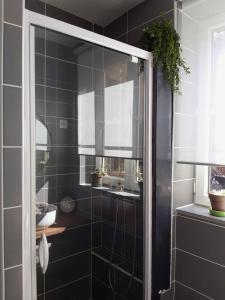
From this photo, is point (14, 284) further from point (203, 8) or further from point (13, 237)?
point (203, 8)

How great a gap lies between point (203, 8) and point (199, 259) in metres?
1.54

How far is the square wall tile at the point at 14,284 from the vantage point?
0.89 meters

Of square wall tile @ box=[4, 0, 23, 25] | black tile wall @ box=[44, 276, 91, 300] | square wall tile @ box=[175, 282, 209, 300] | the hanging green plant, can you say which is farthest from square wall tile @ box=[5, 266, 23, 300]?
the hanging green plant

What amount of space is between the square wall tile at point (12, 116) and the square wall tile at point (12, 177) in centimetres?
4

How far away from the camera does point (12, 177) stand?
89cm

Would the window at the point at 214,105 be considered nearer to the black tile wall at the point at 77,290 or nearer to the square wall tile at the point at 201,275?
the square wall tile at the point at 201,275

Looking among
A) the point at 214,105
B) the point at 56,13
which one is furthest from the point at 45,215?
the point at 56,13

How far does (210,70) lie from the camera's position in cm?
141

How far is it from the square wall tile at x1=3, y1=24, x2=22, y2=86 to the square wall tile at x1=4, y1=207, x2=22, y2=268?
50cm

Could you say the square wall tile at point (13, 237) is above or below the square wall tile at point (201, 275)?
above

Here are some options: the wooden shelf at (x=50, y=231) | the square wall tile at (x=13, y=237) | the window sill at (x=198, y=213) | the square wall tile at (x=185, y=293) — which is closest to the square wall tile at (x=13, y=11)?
the square wall tile at (x=13, y=237)

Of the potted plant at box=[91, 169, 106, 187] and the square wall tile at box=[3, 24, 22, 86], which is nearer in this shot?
the square wall tile at box=[3, 24, 22, 86]

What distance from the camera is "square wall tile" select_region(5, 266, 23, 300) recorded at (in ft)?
2.92

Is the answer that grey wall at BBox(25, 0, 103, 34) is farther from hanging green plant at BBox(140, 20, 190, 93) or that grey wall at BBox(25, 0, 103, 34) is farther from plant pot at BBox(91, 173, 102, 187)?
plant pot at BBox(91, 173, 102, 187)
